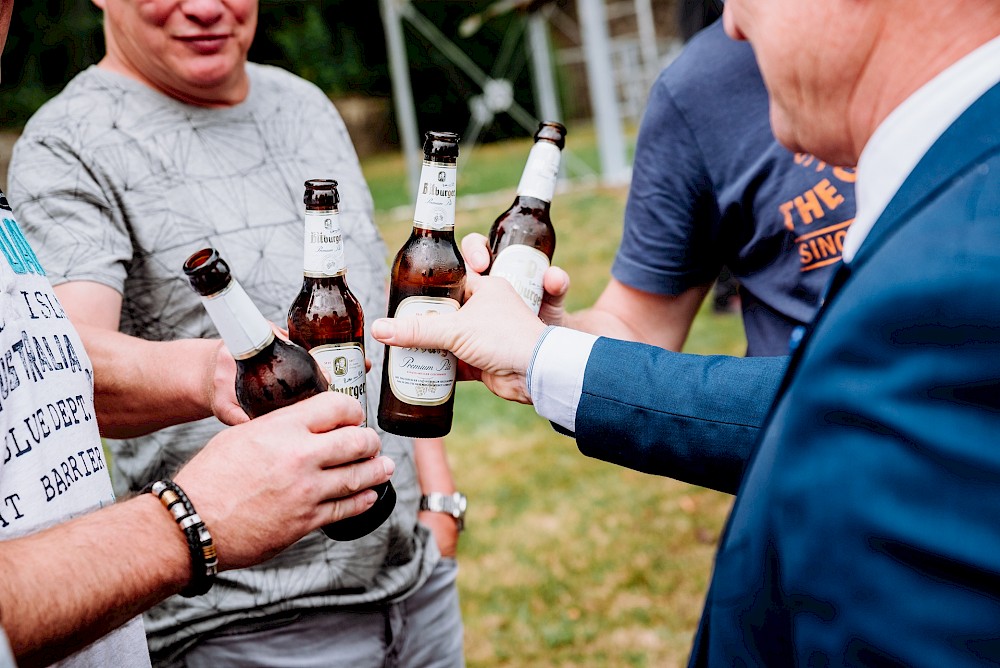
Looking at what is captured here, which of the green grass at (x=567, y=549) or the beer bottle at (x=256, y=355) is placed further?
the green grass at (x=567, y=549)

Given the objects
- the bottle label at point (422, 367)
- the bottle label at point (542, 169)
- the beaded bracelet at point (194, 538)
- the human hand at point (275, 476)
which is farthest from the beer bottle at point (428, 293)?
the beaded bracelet at point (194, 538)

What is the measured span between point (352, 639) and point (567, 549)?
266 centimetres

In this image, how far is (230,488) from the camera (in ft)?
4.64

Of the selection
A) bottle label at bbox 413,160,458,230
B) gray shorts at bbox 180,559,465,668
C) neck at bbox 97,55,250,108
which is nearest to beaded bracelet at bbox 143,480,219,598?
bottle label at bbox 413,160,458,230

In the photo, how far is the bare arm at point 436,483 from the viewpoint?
8.86 ft

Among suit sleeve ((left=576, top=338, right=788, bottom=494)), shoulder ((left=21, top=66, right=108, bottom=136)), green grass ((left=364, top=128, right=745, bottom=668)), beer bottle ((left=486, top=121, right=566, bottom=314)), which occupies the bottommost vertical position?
green grass ((left=364, top=128, right=745, bottom=668))

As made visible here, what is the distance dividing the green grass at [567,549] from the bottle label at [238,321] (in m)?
2.89

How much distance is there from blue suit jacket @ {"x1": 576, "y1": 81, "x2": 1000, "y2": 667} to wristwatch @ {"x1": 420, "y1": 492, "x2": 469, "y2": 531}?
5.24ft

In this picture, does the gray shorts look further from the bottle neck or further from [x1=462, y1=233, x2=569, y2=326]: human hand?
the bottle neck

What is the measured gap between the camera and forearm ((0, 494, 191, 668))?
119cm

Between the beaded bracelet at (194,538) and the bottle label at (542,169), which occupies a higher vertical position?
the bottle label at (542,169)

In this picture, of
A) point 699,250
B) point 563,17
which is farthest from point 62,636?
point 563,17

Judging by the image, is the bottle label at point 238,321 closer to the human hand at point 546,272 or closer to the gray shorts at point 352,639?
the human hand at point 546,272

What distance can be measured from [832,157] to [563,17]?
23.6m
